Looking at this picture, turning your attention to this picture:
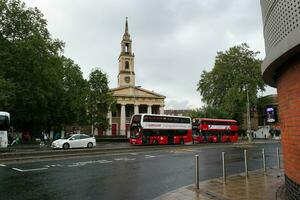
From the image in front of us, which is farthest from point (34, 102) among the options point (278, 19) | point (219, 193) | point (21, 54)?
point (278, 19)

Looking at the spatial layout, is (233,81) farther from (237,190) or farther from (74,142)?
(237,190)

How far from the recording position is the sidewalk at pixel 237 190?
8391 mm

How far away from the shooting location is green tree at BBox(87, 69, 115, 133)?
48844mm

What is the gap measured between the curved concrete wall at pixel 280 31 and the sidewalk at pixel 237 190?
3.30 meters

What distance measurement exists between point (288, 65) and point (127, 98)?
7376cm

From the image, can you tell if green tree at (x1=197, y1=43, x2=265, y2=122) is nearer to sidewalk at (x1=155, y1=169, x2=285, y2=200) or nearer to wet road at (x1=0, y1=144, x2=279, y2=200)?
wet road at (x1=0, y1=144, x2=279, y2=200)

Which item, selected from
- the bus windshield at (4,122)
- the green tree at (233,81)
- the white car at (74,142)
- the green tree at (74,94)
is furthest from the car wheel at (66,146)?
the green tree at (233,81)

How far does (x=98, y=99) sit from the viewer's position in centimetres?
4931

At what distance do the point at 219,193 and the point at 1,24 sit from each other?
3338 centimetres

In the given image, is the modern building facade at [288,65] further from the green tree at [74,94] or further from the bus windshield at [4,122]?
the green tree at [74,94]

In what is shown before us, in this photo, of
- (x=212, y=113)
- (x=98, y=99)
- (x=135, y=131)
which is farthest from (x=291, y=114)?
(x=212, y=113)

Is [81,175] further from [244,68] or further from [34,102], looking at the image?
[244,68]

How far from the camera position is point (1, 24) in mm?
34719

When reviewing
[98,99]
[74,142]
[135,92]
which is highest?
[135,92]
